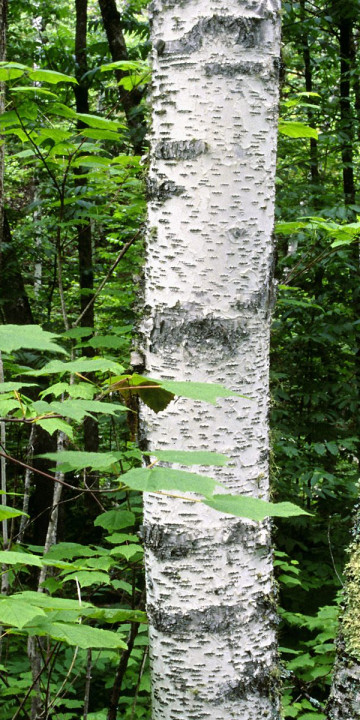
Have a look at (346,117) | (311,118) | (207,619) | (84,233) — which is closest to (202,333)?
(207,619)

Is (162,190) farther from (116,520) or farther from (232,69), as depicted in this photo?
(116,520)

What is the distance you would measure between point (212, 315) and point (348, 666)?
4.04 ft

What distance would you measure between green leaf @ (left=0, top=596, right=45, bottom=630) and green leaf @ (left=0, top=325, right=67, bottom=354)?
0.39 meters

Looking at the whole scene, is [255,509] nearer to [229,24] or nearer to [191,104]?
[191,104]

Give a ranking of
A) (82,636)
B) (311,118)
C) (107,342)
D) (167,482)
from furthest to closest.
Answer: (311,118), (107,342), (82,636), (167,482)

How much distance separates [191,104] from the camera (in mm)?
1360

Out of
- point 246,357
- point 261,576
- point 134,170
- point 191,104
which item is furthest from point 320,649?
point 191,104

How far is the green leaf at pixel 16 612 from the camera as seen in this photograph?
0.88m

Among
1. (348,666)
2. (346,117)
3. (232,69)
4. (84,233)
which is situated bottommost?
(348,666)

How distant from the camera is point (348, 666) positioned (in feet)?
6.27

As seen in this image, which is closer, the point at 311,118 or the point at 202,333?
the point at 202,333

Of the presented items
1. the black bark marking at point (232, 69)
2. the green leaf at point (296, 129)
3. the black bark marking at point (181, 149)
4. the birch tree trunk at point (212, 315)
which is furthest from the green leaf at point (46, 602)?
the green leaf at point (296, 129)

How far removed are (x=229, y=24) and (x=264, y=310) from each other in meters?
0.61

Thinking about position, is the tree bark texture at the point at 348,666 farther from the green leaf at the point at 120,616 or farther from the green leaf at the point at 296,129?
the green leaf at the point at 296,129
